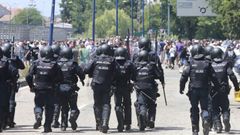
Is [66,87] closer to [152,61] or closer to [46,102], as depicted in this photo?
[46,102]

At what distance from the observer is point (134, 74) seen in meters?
15.0

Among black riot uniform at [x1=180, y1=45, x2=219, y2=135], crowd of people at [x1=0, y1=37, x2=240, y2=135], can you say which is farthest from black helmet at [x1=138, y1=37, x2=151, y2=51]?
black riot uniform at [x1=180, y1=45, x2=219, y2=135]

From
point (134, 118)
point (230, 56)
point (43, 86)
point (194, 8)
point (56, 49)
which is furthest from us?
point (194, 8)

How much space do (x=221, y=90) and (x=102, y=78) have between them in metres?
2.48

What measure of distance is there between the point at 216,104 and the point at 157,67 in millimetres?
1474

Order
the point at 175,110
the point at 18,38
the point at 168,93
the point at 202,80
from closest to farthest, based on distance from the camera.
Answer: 1. the point at 202,80
2. the point at 175,110
3. the point at 168,93
4. the point at 18,38

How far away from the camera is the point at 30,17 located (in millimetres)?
180375

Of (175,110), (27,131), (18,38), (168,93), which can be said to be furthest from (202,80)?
(18,38)

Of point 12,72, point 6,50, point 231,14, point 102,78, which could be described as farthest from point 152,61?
point 231,14

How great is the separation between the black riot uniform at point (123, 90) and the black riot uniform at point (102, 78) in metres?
0.21

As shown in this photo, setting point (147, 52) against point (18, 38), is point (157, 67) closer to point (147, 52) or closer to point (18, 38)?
point (147, 52)

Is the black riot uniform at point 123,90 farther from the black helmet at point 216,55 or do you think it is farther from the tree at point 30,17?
the tree at point 30,17

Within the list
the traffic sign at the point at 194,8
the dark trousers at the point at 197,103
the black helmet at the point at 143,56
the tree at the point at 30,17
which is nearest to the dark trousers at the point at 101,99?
the black helmet at the point at 143,56

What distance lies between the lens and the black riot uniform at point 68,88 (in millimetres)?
14781
